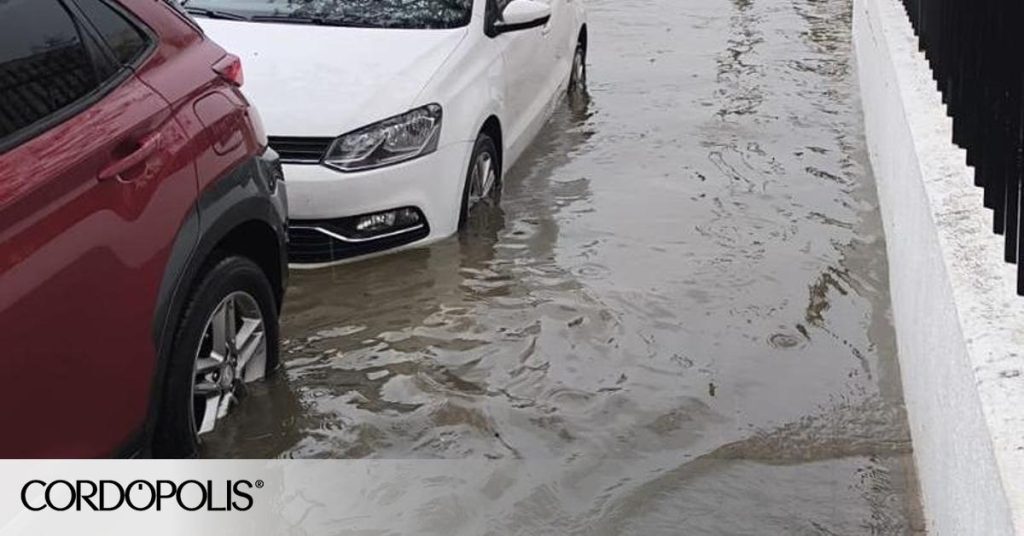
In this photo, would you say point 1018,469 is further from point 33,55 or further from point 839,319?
point 839,319

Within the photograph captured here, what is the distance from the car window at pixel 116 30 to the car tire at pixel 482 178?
280cm

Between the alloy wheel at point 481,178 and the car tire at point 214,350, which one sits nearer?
the car tire at point 214,350

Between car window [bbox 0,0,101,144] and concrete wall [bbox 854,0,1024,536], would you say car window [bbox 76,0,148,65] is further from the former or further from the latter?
concrete wall [bbox 854,0,1024,536]

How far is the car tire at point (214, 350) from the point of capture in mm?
4148

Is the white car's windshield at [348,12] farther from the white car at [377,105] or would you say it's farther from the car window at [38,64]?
the car window at [38,64]

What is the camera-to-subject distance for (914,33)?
644 cm

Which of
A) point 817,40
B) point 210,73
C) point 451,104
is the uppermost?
point 210,73

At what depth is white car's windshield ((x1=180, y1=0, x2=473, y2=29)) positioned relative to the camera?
23.7 ft

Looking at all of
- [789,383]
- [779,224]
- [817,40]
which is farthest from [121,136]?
[817,40]

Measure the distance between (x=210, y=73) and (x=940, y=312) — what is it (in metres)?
2.39

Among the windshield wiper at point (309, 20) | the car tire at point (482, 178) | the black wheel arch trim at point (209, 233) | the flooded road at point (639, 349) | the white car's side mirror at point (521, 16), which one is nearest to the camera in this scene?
the black wheel arch trim at point (209, 233)

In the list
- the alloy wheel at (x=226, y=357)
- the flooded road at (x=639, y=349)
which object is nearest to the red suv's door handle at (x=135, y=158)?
the alloy wheel at (x=226, y=357)

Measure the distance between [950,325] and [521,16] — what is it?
4475mm

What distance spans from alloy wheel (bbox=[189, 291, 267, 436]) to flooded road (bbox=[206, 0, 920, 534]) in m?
0.13
